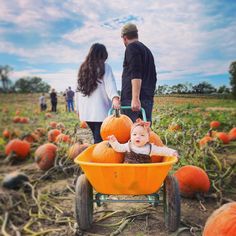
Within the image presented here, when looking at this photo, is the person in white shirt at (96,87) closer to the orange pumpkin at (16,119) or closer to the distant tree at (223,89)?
the orange pumpkin at (16,119)

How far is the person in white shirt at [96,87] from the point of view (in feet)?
4.45

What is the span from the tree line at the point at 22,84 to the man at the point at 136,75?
39 centimetres

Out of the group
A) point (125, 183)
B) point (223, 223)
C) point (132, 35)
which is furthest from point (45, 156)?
point (223, 223)

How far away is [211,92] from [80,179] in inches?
53.9

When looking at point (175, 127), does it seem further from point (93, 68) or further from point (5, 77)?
point (5, 77)

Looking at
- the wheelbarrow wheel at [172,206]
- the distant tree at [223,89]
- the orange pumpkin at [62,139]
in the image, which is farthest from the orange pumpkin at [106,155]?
the distant tree at [223,89]

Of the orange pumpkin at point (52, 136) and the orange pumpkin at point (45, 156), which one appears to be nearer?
the orange pumpkin at point (45, 156)

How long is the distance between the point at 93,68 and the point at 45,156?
1.30 feet

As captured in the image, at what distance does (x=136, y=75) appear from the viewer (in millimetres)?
1355

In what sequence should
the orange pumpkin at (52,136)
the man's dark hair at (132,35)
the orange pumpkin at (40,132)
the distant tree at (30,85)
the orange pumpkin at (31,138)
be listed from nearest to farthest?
the distant tree at (30,85) < the orange pumpkin at (31,138) < the man's dark hair at (132,35) < the orange pumpkin at (40,132) < the orange pumpkin at (52,136)

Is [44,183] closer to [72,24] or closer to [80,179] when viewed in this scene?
[80,179]

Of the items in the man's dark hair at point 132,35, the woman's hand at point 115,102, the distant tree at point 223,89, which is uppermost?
the man's dark hair at point 132,35

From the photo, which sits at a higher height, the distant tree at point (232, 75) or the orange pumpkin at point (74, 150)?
the distant tree at point (232, 75)

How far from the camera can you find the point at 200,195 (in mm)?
1267
